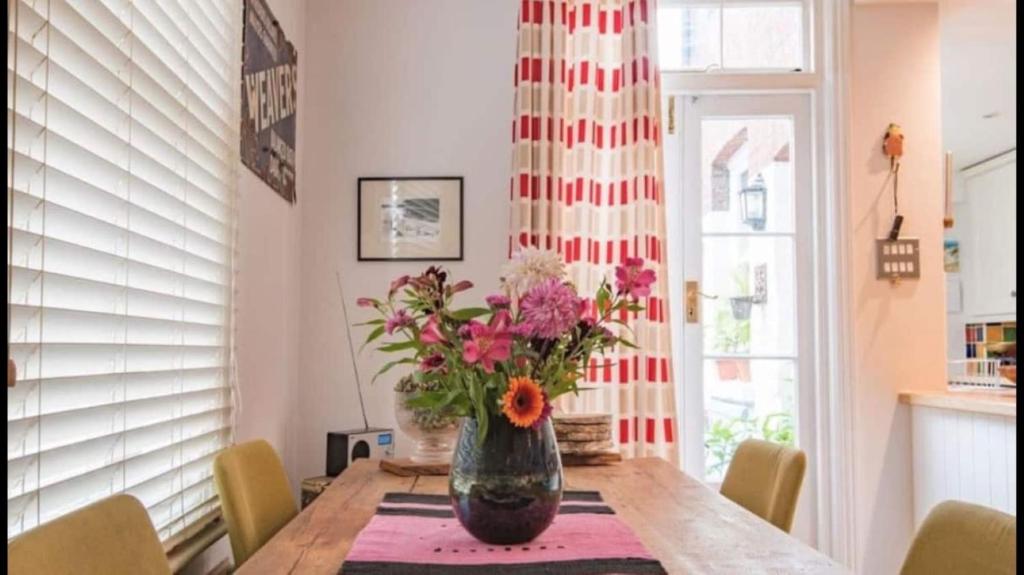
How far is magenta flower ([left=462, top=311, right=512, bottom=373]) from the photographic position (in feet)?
4.18

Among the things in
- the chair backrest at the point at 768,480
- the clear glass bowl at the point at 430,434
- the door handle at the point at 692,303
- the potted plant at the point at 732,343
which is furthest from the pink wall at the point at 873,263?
the clear glass bowl at the point at 430,434

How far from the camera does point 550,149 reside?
10.4ft

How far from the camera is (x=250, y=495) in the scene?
5.57 ft

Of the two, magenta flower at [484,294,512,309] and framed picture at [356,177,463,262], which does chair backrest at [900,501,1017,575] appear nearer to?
magenta flower at [484,294,512,309]

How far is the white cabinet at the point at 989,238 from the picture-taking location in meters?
5.84

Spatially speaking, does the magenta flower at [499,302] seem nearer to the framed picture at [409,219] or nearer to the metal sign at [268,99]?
the metal sign at [268,99]

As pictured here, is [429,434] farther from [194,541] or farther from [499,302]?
[499,302]

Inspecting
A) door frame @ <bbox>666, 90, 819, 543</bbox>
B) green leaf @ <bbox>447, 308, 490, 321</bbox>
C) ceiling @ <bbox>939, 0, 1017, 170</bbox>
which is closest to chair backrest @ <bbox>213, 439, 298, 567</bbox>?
green leaf @ <bbox>447, 308, 490, 321</bbox>

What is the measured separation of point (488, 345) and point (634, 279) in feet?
0.94

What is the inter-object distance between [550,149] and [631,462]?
1327 mm

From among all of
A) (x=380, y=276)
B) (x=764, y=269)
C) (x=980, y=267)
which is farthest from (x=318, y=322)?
(x=980, y=267)

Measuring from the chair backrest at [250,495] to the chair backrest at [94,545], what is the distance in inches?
12.3

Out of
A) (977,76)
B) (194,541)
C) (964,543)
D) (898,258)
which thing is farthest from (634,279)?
(977,76)

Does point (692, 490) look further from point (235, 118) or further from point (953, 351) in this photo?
point (953, 351)
